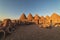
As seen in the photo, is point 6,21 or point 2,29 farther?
point 6,21

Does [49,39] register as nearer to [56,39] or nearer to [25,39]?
[56,39]

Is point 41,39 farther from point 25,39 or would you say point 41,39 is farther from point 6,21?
point 6,21

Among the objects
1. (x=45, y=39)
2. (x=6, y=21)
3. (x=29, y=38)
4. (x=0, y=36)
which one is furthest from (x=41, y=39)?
(x=6, y=21)

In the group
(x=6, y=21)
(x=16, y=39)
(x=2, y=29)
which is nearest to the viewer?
(x=16, y=39)

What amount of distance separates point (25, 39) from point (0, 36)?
691mm

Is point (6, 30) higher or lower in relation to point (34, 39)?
higher

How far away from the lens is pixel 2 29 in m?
2.85

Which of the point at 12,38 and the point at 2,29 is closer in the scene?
the point at 12,38

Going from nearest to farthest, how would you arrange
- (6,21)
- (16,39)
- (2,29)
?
(16,39), (2,29), (6,21)

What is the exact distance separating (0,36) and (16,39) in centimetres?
46

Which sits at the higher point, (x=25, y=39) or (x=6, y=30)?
(x=6, y=30)

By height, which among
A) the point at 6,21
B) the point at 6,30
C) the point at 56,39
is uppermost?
the point at 6,21

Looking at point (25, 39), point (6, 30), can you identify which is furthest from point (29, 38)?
point (6, 30)

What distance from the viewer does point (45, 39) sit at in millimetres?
2721
